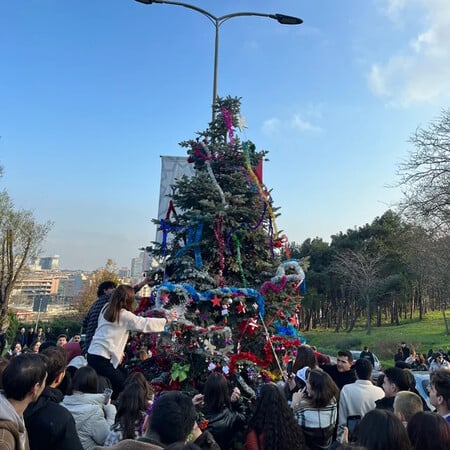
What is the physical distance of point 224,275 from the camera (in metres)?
6.52

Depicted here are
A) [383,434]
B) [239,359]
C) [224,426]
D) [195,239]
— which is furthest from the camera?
[195,239]

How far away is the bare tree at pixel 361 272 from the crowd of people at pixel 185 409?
99.4 ft

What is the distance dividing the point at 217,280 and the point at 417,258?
2797cm

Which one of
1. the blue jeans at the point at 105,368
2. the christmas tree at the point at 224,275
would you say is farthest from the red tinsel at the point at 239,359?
the blue jeans at the point at 105,368

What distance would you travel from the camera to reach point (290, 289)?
6.46m

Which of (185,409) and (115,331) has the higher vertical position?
(115,331)

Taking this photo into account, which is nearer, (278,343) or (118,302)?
(118,302)

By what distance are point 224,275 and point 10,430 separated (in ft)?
15.7

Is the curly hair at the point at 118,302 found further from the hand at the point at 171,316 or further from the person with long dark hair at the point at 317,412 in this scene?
the person with long dark hair at the point at 317,412

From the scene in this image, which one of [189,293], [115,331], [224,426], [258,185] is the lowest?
[224,426]

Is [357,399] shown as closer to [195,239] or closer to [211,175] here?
[195,239]

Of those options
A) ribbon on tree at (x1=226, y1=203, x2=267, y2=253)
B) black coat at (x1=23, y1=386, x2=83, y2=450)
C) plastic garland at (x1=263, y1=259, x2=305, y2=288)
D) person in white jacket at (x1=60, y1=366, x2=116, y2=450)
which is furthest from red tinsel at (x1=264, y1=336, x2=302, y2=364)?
black coat at (x1=23, y1=386, x2=83, y2=450)

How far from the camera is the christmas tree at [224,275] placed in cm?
530

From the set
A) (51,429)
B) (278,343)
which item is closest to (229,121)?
(278,343)
